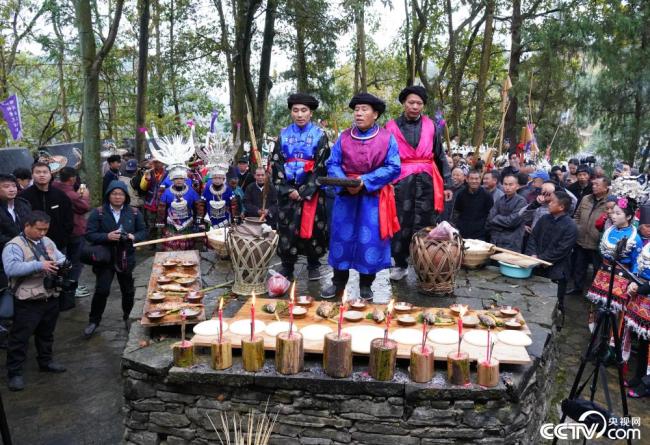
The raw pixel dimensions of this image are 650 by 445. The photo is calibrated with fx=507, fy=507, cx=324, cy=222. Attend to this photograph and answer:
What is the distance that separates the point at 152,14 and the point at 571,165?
17930 mm

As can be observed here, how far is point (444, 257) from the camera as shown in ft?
16.2

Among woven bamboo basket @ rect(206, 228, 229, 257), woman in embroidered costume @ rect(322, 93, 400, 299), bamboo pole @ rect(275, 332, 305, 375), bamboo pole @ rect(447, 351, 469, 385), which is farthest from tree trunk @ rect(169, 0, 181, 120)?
bamboo pole @ rect(447, 351, 469, 385)

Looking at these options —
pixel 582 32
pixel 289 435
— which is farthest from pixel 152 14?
pixel 289 435

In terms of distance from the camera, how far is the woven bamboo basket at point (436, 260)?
16.2 feet

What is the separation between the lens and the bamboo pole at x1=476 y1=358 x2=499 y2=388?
11.4 feet

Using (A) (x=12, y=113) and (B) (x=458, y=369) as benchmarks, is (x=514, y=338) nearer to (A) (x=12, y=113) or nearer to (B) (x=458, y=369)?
(B) (x=458, y=369)

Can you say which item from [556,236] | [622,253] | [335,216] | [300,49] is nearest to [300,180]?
[335,216]

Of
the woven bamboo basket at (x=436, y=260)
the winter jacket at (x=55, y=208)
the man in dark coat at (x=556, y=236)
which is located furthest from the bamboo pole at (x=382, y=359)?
the winter jacket at (x=55, y=208)

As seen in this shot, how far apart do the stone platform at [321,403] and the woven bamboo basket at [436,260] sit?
3.95ft

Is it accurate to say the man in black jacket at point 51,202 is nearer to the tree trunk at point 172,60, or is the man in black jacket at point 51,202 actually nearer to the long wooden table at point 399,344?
the long wooden table at point 399,344

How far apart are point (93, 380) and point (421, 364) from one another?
3299 millimetres

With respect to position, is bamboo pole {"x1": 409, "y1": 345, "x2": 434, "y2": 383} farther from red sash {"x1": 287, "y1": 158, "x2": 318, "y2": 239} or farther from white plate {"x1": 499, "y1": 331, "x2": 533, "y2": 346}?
red sash {"x1": 287, "y1": 158, "x2": 318, "y2": 239}

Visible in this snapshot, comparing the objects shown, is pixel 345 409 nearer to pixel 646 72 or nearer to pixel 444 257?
pixel 444 257

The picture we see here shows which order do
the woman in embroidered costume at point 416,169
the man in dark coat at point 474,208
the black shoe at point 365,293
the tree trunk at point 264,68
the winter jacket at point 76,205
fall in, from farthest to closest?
the tree trunk at point 264,68, the man in dark coat at point 474,208, the winter jacket at point 76,205, the woman in embroidered costume at point 416,169, the black shoe at point 365,293
